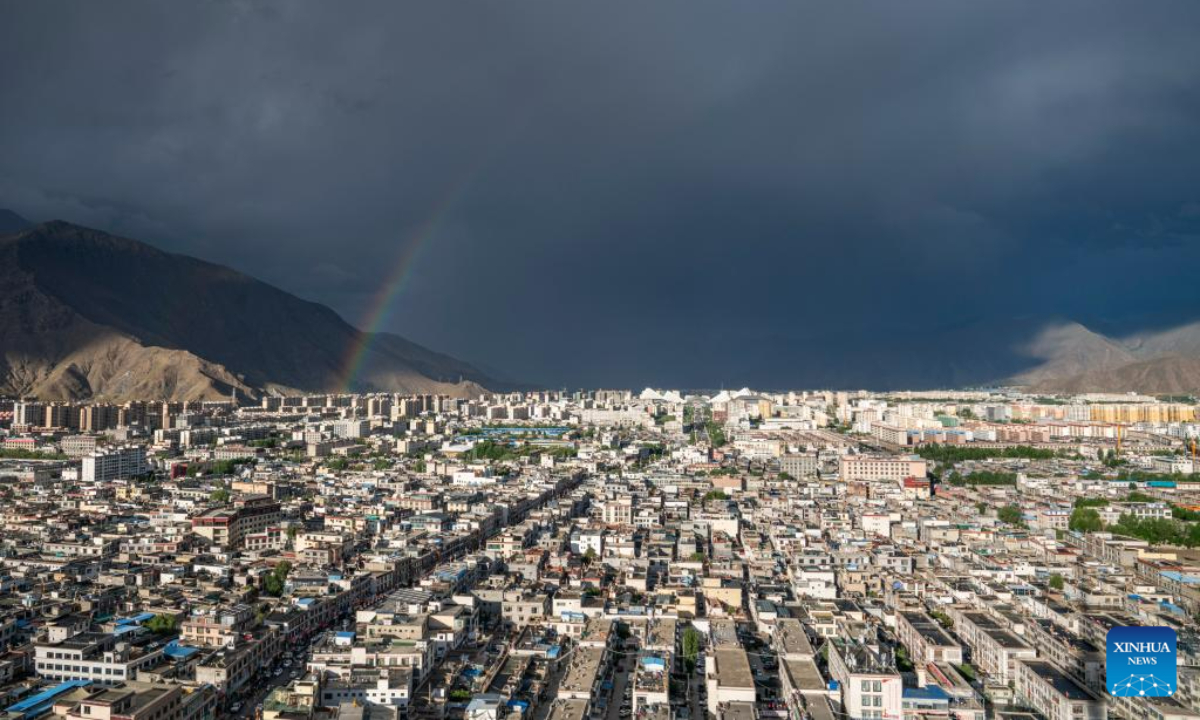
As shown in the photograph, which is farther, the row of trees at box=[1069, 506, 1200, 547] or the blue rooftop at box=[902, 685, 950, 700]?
the row of trees at box=[1069, 506, 1200, 547]

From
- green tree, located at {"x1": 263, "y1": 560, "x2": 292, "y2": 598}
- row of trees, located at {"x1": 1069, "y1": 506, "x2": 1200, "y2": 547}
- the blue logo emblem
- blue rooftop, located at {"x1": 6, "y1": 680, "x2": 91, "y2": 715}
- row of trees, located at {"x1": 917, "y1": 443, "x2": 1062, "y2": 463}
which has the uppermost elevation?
row of trees, located at {"x1": 917, "y1": 443, "x2": 1062, "y2": 463}

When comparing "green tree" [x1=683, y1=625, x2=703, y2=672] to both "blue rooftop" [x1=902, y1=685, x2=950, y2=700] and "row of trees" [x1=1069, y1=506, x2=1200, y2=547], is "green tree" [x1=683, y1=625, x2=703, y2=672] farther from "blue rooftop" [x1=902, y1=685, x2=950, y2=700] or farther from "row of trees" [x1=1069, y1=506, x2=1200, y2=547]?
"row of trees" [x1=1069, y1=506, x2=1200, y2=547]

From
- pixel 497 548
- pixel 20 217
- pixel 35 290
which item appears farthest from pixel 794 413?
pixel 20 217

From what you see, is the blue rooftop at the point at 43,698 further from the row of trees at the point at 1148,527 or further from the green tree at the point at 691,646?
the row of trees at the point at 1148,527

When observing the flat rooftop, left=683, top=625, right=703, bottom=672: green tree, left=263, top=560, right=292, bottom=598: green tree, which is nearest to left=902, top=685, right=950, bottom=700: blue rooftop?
the flat rooftop

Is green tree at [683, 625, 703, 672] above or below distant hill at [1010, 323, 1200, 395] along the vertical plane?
below

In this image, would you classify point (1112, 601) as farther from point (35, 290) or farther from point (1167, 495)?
point (35, 290)

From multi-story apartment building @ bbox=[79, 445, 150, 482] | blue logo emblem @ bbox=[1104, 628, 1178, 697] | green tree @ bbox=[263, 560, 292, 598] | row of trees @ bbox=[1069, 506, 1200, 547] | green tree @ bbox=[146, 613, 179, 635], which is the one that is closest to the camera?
blue logo emblem @ bbox=[1104, 628, 1178, 697]
